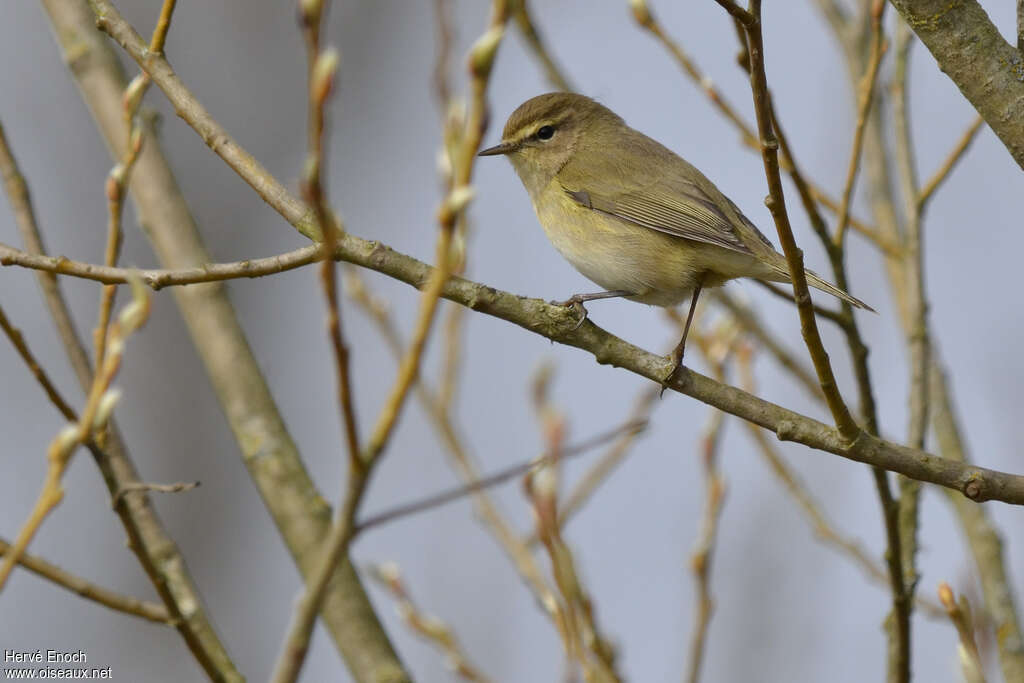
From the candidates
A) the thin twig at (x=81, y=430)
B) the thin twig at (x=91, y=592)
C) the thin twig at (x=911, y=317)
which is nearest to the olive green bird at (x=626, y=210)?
the thin twig at (x=911, y=317)

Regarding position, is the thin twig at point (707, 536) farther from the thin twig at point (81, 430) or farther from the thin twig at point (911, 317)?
the thin twig at point (81, 430)

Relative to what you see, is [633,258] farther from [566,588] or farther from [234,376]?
[566,588]

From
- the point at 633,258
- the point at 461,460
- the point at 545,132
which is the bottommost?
the point at 461,460

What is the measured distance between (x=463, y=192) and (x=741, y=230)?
98.8 inches

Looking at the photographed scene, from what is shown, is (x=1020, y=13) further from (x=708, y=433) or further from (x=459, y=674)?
(x=459, y=674)

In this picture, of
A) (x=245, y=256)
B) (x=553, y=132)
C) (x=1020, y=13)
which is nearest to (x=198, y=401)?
(x=245, y=256)

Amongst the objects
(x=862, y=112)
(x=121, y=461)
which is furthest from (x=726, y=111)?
(x=121, y=461)

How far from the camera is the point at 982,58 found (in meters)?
2.00

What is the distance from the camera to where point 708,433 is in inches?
125

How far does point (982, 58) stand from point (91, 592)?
75.1 inches

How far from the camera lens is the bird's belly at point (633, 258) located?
3.58 m

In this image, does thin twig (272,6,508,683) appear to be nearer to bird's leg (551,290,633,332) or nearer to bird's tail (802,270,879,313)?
bird's leg (551,290,633,332)

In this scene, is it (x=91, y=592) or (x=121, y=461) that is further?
(x=121, y=461)

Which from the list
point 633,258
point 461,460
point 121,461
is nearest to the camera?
point 121,461
